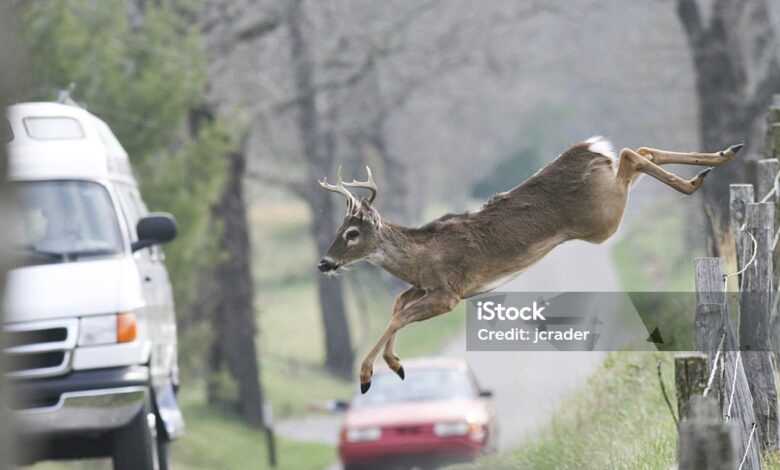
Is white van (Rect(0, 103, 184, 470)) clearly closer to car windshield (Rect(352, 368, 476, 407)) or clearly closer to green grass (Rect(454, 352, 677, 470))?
green grass (Rect(454, 352, 677, 470))

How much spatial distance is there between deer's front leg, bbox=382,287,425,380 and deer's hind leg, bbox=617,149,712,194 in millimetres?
958

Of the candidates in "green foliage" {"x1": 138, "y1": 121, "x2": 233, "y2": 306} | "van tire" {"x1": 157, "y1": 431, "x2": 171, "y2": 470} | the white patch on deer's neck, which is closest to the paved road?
the white patch on deer's neck

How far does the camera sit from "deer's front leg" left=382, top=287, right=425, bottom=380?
5.68 m

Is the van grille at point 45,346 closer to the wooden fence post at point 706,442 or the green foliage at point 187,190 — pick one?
the wooden fence post at point 706,442

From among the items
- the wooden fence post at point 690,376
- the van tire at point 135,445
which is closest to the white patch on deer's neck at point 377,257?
the wooden fence post at point 690,376

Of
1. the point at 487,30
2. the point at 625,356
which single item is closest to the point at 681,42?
the point at 487,30

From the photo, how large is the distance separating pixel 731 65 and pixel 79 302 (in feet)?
46.4

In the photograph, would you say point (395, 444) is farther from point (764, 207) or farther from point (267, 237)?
point (267, 237)

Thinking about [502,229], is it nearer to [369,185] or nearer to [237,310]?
[369,185]

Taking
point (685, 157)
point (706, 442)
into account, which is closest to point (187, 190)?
point (685, 157)

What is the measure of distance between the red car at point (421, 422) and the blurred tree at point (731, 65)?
515 cm

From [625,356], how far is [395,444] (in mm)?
6537

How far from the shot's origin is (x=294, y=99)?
2462cm

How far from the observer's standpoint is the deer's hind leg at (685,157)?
623 centimetres
